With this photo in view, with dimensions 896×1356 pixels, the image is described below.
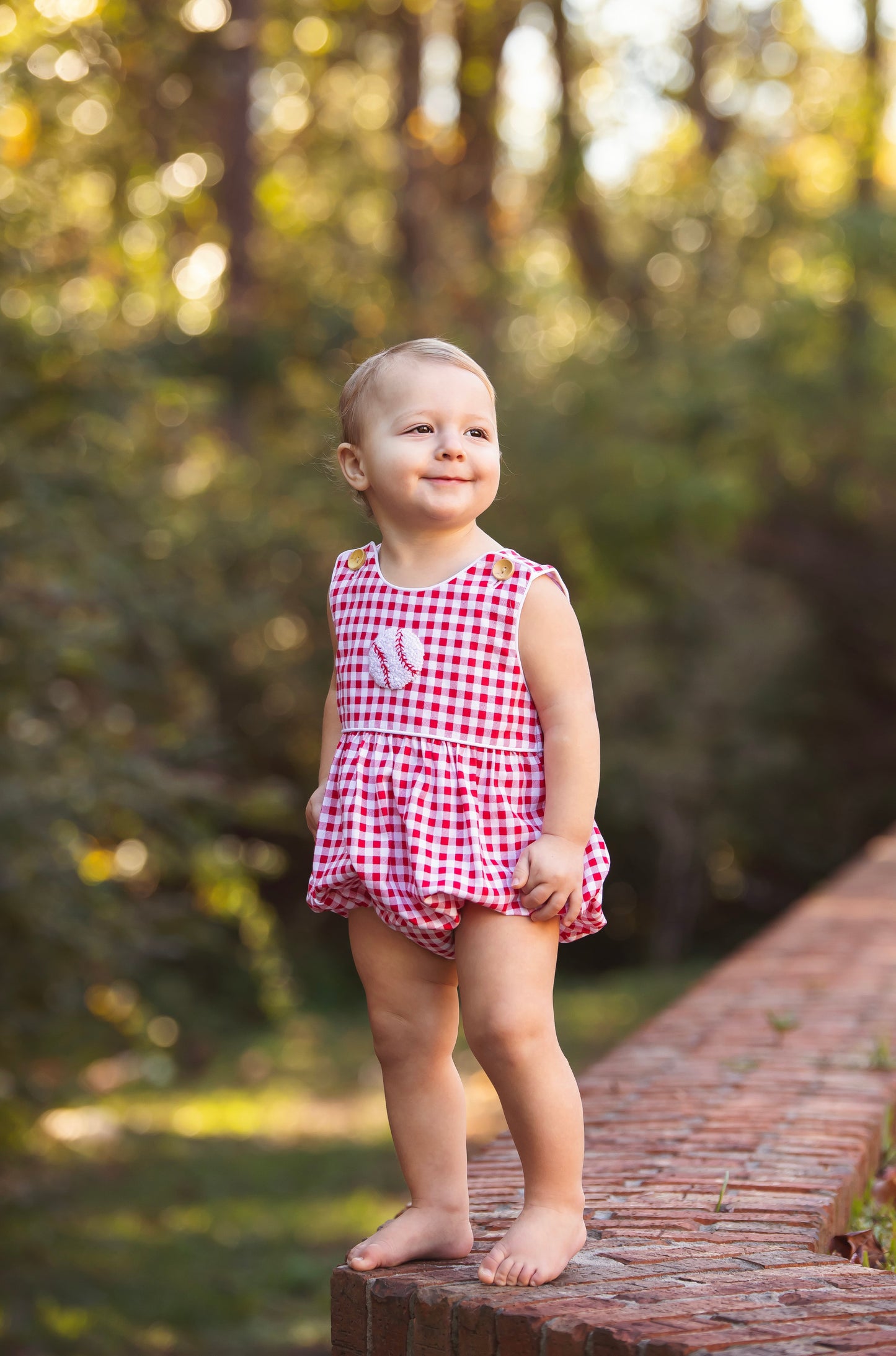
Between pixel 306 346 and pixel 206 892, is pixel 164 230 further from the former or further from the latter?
pixel 206 892

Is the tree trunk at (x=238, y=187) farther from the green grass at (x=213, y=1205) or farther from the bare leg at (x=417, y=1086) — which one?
the bare leg at (x=417, y=1086)

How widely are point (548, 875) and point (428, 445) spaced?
2.30 feet

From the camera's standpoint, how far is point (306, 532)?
12805 mm

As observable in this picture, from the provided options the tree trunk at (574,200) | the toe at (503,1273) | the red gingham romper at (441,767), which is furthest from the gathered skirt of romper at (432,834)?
the tree trunk at (574,200)

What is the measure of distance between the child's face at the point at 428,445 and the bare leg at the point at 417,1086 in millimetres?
674

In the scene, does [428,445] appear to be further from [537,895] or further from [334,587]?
[537,895]

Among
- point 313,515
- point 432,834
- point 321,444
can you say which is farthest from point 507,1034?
point 313,515

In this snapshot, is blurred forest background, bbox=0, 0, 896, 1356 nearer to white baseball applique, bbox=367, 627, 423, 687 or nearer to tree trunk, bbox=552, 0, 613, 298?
tree trunk, bbox=552, 0, 613, 298

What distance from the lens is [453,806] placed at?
7.41 feet

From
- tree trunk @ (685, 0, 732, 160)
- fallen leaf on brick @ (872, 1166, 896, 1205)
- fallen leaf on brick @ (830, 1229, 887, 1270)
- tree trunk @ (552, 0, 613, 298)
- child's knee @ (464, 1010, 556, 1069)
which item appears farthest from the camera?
tree trunk @ (685, 0, 732, 160)

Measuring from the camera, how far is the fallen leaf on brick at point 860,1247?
280 cm

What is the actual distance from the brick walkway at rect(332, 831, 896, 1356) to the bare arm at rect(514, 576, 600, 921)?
593mm

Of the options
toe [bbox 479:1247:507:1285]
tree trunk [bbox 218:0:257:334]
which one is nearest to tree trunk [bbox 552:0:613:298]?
tree trunk [bbox 218:0:257:334]

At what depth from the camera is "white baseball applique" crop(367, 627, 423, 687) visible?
2316 millimetres
